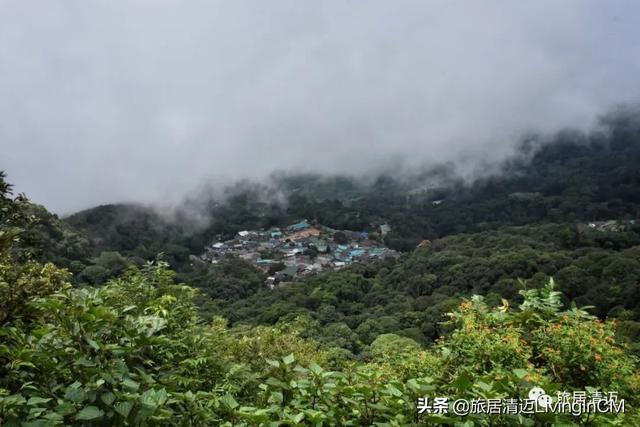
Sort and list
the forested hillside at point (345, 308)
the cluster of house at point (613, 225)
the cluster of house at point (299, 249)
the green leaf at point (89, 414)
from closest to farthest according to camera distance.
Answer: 1. the green leaf at point (89, 414)
2. the forested hillside at point (345, 308)
3. the cluster of house at point (613, 225)
4. the cluster of house at point (299, 249)

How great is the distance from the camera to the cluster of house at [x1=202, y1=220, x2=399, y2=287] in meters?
41.9

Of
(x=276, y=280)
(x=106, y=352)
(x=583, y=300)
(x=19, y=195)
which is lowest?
(x=106, y=352)

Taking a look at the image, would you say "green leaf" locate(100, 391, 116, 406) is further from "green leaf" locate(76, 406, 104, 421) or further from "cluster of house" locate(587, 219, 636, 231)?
"cluster of house" locate(587, 219, 636, 231)

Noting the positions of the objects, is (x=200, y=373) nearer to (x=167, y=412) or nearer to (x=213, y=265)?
(x=167, y=412)

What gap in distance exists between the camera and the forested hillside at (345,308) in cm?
148

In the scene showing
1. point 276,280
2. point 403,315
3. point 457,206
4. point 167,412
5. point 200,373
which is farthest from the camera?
point 457,206

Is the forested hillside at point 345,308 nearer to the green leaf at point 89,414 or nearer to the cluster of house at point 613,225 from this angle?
the green leaf at point 89,414

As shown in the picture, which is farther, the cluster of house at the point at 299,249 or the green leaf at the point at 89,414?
the cluster of house at the point at 299,249

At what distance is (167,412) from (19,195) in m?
3.93

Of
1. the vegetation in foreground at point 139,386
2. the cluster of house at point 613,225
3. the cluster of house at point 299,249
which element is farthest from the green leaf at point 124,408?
the cluster of house at point 613,225

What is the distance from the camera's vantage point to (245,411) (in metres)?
1.39

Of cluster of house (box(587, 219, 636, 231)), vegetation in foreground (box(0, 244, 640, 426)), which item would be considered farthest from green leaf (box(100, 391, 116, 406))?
cluster of house (box(587, 219, 636, 231))

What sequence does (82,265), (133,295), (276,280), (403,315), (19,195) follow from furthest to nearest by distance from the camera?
1. (276,280)
2. (403,315)
3. (82,265)
4. (19,195)
5. (133,295)

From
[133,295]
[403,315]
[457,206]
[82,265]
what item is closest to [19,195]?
[133,295]
